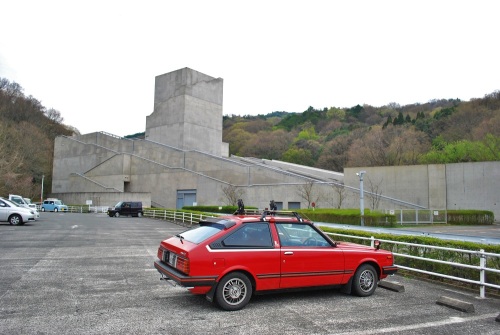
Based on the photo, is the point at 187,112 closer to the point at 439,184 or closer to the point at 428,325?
the point at 439,184

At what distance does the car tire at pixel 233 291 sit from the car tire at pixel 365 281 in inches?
88.6

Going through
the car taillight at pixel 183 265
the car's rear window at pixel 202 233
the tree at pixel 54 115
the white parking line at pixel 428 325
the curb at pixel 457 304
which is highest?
the tree at pixel 54 115

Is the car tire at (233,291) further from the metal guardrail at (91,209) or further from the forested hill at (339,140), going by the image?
the metal guardrail at (91,209)

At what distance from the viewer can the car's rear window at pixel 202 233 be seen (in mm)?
6657

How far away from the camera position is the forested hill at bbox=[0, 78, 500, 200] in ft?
172

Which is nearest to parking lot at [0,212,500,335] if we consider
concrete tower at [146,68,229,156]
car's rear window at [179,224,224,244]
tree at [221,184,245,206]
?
car's rear window at [179,224,224,244]

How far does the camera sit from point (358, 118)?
112m

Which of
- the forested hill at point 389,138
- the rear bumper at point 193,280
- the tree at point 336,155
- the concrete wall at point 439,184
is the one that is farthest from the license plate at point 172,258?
the tree at point 336,155

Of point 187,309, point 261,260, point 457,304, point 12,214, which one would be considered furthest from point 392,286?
point 12,214

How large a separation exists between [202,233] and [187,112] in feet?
163

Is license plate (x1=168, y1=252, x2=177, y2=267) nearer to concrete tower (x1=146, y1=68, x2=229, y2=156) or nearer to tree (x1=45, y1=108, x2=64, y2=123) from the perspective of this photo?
concrete tower (x1=146, y1=68, x2=229, y2=156)

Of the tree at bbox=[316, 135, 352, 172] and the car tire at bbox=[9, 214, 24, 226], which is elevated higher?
the tree at bbox=[316, 135, 352, 172]

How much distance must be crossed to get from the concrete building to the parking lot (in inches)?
1148

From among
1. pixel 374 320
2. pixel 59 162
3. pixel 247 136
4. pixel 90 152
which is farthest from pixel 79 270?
pixel 247 136
